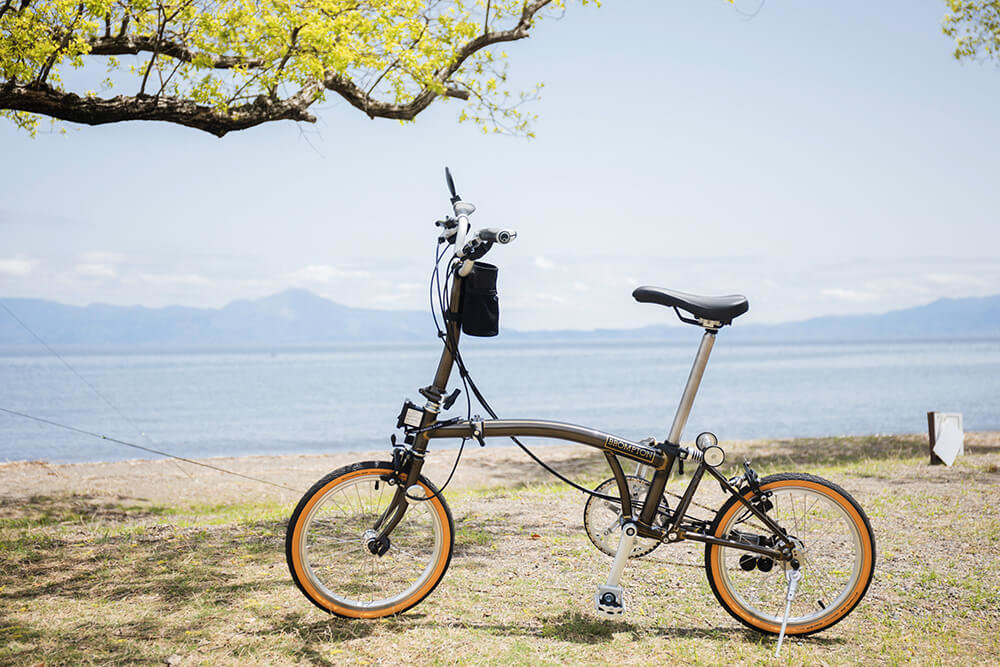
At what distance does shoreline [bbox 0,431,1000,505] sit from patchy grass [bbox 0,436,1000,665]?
3.73 metres

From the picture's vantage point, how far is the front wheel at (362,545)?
11.8ft

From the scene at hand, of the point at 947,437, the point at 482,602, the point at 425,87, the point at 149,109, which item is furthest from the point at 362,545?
the point at 947,437

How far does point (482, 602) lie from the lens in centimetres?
408

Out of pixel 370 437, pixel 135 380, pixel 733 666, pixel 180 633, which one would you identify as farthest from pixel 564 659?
pixel 135 380

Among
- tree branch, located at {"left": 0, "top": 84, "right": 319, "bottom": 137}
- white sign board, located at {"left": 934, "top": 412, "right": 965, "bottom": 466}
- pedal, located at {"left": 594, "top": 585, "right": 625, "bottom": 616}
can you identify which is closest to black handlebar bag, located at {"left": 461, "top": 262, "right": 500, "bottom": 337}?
pedal, located at {"left": 594, "top": 585, "right": 625, "bottom": 616}

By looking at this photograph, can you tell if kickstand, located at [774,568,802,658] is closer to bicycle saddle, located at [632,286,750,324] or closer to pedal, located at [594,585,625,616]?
pedal, located at [594,585,625,616]

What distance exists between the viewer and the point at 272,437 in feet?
76.3

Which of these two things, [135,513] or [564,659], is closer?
[564,659]

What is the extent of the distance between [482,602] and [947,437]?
21.6ft

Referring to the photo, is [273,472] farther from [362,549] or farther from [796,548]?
[796,548]

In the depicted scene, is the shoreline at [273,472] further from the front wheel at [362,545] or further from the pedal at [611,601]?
the pedal at [611,601]

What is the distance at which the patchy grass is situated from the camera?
11.4 ft

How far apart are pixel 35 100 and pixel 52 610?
4.30 m

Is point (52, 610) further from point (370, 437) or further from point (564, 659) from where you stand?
point (370, 437)
